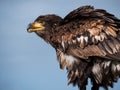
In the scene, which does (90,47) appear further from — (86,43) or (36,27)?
(36,27)

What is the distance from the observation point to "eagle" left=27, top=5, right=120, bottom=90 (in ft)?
63.9

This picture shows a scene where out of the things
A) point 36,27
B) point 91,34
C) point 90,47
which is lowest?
point 90,47

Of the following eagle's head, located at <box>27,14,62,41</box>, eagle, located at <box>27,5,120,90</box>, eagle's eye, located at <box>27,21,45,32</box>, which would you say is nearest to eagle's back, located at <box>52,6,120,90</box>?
eagle, located at <box>27,5,120,90</box>

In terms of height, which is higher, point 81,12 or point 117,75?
point 81,12

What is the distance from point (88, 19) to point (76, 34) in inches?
15.3

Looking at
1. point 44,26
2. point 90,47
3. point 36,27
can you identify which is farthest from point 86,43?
point 36,27

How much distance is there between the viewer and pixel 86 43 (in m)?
19.7

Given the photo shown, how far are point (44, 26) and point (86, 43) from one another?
108cm

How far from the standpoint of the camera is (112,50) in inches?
762

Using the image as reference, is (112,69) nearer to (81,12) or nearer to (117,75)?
(117,75)

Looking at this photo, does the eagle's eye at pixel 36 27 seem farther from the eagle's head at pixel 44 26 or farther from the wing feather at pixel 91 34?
the wing feather at pixel 91 34

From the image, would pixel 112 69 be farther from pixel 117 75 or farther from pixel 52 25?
pixel 52 25

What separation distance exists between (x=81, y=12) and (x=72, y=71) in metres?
1.27

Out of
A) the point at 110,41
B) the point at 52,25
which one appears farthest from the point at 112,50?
the point at 52,25
